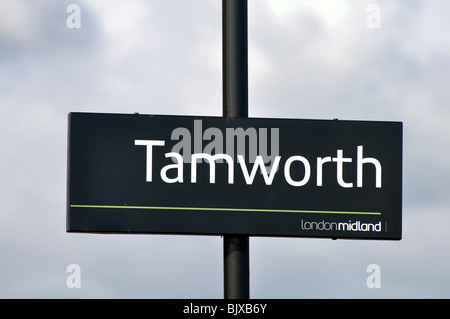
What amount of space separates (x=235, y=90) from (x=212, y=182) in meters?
1.19

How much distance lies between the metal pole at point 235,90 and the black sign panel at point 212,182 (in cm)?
19

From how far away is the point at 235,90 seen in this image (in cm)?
1321

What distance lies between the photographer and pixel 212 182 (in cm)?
1313

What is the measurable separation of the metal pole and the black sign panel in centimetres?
19

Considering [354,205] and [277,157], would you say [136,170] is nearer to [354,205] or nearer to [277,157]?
[277,157]

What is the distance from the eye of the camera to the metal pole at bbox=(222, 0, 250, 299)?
13.0 meters

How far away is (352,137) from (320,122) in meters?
0.45

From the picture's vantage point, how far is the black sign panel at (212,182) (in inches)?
512

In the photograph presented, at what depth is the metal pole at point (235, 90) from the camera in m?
13.0

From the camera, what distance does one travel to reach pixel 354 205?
13.3 m

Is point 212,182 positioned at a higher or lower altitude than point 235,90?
lower

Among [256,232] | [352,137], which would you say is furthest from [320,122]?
[256,232]
